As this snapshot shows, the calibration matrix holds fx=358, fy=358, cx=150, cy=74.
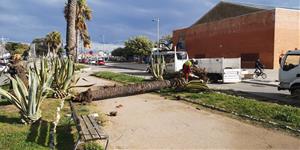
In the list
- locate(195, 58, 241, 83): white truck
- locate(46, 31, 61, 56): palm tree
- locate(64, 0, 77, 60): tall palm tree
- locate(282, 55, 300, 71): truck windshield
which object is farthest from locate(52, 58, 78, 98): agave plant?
locate(195, 58, 241, 83): white truck

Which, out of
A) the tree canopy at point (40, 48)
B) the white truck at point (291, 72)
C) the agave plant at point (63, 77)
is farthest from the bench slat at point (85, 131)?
the tree canopy at point (40, 48)

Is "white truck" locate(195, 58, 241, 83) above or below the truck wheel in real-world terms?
above

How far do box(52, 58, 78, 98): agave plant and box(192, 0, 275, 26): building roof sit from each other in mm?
35792

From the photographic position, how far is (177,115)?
9406mm

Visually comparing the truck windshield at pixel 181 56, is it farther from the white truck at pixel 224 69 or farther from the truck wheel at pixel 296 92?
the truck wheel at pixel 296 92

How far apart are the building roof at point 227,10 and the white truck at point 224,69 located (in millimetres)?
24175

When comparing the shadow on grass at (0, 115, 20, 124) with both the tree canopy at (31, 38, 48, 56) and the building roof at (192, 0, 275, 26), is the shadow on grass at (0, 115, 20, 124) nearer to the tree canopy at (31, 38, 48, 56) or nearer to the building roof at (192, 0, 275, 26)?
the tree canopy at (31, 38, 48, 56)

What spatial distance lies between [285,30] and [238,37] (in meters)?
6.16

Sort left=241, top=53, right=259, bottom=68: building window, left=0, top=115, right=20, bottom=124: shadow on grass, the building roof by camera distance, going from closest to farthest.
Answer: left=0, top=115, right=20, bottom=124: shadow on grass → left=241, top=53, right=259, bottom=68: building window → the building roof

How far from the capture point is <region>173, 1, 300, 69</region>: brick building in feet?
128

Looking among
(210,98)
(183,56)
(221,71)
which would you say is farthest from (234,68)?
(210,98)

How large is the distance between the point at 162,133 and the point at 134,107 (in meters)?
3.49

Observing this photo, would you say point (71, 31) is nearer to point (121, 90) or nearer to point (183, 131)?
point (121, 90)

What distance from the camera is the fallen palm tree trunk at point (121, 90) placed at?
11.7 meters
